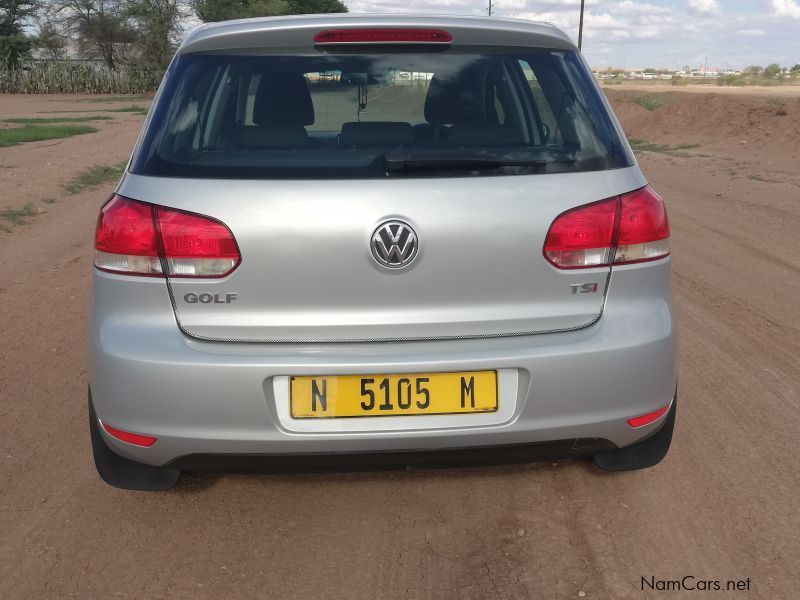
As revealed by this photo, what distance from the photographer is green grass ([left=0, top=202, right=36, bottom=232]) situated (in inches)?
340

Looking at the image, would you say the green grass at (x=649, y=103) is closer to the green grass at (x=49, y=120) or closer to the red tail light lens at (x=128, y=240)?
the green grass at (x=49, y=120)

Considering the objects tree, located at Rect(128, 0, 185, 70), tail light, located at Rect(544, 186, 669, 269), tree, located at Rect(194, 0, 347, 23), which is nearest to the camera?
tail light, located at Rect(544, 186, 669, 269)

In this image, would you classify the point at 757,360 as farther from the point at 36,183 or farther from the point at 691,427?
the point at 36,183

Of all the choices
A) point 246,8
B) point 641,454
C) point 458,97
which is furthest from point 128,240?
point 246,8

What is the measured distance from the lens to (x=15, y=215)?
898 centimetres

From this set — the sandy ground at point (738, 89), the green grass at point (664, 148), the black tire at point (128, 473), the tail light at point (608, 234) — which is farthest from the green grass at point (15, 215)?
the sandy ground at point (738, 89)

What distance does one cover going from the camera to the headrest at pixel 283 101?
2850 mm

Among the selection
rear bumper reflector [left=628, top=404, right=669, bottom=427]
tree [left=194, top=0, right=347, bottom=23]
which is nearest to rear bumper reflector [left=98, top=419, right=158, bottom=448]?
rear bumper reflector [left=628, top=404, right=669, bottom=427]

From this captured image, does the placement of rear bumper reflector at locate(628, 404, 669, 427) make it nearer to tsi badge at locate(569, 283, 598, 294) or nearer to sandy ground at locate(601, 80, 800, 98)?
tsi badge at locate(569, 283, 598, 294)

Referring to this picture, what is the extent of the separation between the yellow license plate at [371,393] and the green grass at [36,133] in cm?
1536

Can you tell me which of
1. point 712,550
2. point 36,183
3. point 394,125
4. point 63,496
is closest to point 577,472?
point 712,550

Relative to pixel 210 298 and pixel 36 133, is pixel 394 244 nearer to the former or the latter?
pixel 210 298

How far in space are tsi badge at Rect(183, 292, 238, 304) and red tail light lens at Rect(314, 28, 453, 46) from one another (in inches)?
32.3

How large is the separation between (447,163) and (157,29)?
51.4 m
